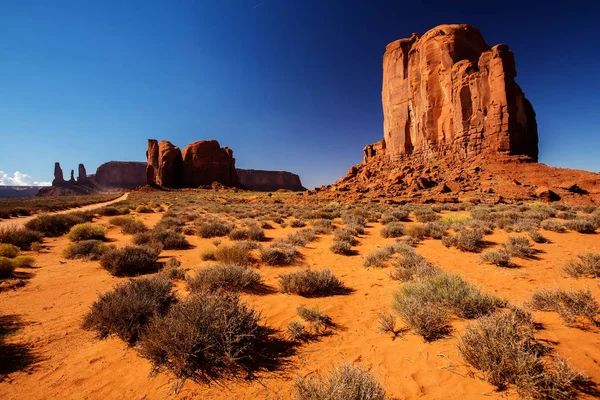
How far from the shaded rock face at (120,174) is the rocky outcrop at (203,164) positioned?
216 ft

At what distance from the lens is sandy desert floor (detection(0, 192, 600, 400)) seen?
221cm

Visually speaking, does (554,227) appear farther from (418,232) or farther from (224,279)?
(224,279)

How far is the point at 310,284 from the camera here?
4395mm

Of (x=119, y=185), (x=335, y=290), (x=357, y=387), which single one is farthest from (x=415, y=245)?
(x=119, y=185)

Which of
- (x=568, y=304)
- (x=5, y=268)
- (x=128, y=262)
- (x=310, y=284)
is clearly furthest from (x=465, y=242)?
(x=5, y=268)

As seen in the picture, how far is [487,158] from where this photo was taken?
2942cm

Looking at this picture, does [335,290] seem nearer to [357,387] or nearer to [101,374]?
[357,387]

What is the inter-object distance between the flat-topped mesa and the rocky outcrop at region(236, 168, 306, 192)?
9165 centimetres

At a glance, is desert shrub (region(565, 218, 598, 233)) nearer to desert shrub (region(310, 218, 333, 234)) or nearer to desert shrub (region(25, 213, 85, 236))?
desert shrub (region(310, 218, 333, 234))

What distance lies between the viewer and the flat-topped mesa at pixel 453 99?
98.4 feet

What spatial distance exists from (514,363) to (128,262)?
6.58 m

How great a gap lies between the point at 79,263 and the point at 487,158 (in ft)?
124

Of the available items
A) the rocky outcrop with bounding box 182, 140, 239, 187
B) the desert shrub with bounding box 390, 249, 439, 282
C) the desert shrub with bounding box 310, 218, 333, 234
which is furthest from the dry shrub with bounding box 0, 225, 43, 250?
the rocky outcrop with bounding box 182, 140, 239, 187

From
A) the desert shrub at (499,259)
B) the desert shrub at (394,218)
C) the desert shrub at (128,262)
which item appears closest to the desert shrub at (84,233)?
the desert shrub at (128,262)
